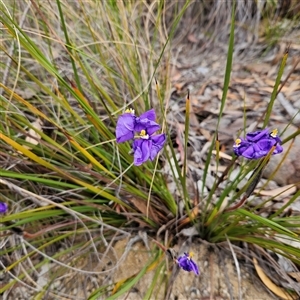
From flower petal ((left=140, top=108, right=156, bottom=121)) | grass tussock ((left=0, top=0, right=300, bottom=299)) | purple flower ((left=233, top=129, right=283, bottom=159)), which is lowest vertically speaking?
grass tussock ((left=0, top=0, right=300, bottom=299))

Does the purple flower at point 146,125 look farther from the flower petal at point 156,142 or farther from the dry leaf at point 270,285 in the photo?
the dry leaf at point 270,285

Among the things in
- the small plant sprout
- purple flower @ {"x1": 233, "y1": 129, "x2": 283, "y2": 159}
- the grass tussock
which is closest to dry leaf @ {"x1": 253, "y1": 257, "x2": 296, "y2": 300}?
the grass tussock

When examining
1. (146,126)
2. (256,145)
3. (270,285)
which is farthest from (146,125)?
(270,285)

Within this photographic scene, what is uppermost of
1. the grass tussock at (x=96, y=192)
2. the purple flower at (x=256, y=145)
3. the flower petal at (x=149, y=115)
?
the purple flower at (x=256, y=145)

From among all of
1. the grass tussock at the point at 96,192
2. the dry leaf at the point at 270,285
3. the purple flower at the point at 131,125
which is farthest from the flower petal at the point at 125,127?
the dry leaf at the point at 270,285

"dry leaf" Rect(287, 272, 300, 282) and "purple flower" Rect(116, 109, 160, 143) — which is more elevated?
"purple flower" Rect(116, 109, 160, 143)

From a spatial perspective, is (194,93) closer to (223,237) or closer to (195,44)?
(195,44)

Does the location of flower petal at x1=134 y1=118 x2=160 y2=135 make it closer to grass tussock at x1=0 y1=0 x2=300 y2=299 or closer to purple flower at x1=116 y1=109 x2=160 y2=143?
purple flower at x1=116 y1=109 x2=160 y2=143

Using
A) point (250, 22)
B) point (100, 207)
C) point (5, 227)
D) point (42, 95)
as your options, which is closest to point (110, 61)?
point (42, 95)
